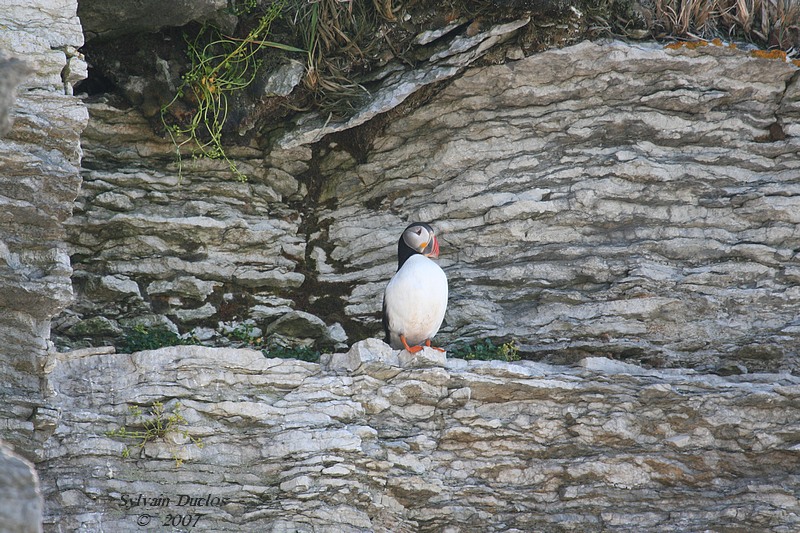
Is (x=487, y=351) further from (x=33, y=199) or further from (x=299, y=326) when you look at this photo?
(x=33, y=199)

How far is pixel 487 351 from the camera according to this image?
8.05 meters

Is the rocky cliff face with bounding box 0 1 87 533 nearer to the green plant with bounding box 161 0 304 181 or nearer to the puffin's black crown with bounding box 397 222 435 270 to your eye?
the green plant with bounding box 161 0 304 181

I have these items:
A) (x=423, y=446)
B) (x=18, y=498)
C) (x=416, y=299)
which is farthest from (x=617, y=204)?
(x=18, y=498)

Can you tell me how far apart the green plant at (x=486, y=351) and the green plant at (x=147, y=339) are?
7.70ft

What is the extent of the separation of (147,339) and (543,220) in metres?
3.71

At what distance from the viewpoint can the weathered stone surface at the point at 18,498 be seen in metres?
2.98

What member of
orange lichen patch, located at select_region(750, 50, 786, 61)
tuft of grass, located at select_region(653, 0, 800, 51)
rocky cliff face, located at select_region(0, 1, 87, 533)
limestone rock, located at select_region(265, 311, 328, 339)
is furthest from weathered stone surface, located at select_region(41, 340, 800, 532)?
tuft of grass, located at select_region(653, 0, 800, 51)

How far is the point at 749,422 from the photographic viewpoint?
7.15 meters

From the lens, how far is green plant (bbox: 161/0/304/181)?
7.98 meters

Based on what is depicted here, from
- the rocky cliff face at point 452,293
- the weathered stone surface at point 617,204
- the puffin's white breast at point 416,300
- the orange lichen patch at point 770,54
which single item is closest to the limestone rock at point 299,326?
the rocky cliff face at point 452,293

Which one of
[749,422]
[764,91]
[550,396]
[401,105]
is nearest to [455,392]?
[550,396]

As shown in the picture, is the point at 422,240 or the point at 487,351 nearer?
the point at 422,240

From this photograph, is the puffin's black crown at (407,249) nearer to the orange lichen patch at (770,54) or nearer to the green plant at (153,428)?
the green plant at (153,428)

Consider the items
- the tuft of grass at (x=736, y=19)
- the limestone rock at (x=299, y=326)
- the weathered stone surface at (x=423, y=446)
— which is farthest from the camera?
the limestone rock at (x=299, y=326)
